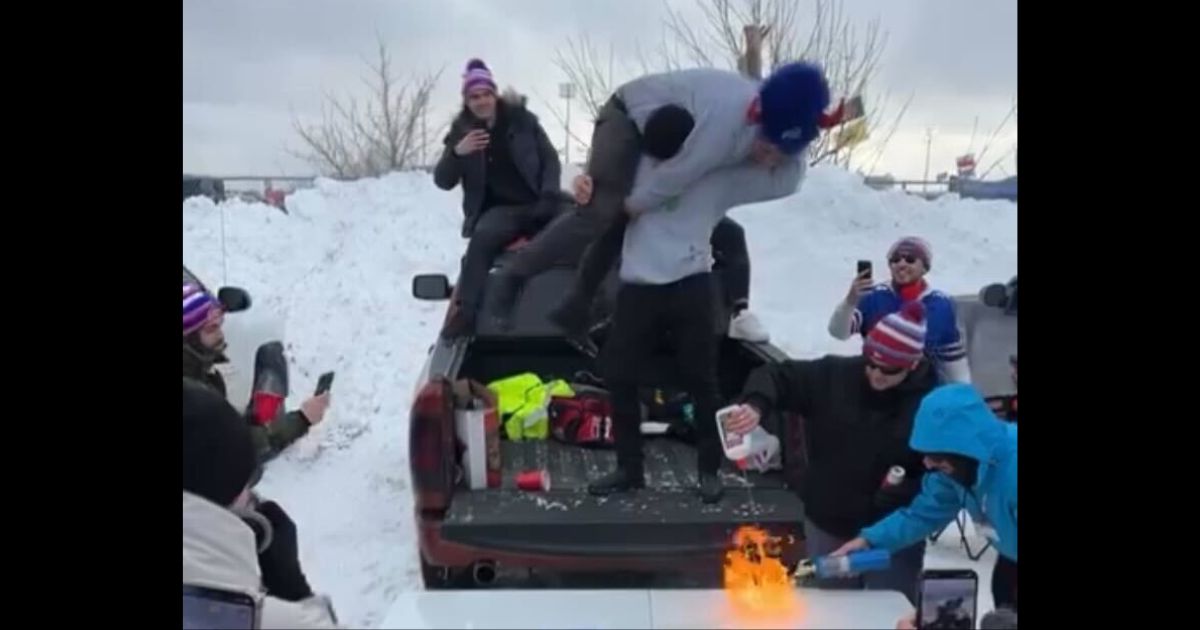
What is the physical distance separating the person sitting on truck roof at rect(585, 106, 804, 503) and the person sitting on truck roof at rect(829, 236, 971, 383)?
0.77 metres

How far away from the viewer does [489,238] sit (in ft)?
18.7

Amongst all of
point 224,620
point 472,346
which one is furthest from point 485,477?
point 224,620

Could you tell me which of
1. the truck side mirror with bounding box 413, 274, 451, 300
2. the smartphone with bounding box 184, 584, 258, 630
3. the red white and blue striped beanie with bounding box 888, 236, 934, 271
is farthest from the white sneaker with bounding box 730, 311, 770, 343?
the smartphone with bounding box 184, 584, 258, 630

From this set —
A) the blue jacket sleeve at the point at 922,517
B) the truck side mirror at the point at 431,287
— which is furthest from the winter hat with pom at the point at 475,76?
the blue jacket sleeve at the point at 922,517

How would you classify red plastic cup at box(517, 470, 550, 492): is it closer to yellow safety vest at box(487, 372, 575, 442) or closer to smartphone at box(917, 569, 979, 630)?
yellow safety vest at box(487, 372, 575, 442)

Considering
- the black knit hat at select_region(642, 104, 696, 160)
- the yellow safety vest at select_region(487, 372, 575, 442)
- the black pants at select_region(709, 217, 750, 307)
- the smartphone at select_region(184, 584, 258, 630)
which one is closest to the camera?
the smartphone at select_region(184, 584, 258, 630)

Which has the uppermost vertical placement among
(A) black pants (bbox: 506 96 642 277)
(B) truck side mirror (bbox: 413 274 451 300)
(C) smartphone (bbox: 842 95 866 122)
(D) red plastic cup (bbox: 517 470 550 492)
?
(C) smartphone (bbox: 842 95 866 122)

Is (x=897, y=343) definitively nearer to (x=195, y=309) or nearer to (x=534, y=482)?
(x=534, y=482)

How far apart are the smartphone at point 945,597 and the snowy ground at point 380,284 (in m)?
2.72

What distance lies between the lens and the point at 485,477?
4.18 meters

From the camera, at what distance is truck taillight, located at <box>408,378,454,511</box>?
3.88 metres

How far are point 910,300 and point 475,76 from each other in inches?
91.2
